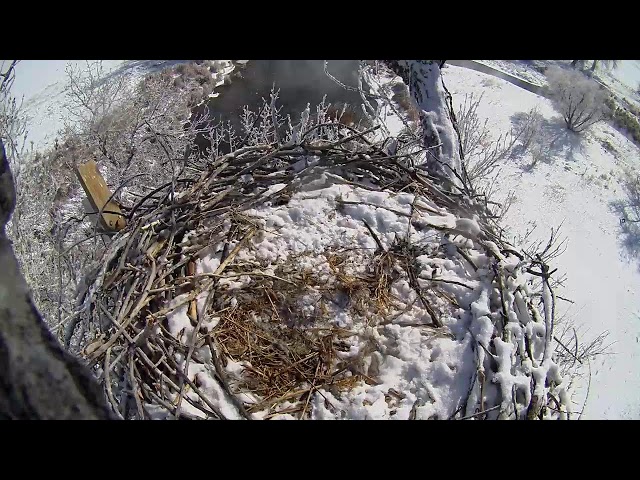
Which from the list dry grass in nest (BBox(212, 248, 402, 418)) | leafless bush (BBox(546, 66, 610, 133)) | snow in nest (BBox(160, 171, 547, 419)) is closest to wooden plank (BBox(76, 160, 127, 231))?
snow in nest (BBox(160, 171, 547, 419))

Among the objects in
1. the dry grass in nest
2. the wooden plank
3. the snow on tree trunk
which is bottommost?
the dry grass in nest

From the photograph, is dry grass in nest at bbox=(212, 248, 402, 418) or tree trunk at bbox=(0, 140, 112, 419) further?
dry grass in nest at bbox=(212, 248, 402, 418)

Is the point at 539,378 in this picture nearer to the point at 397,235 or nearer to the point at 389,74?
the point at 397,235

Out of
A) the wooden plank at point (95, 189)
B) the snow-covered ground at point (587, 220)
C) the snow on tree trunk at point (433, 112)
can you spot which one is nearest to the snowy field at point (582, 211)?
the snow-covered ground at point (587, 220)

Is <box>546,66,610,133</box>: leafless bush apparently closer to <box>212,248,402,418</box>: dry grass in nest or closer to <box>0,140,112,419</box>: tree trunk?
<box>212,248,402,418</box>: dry grass in nest

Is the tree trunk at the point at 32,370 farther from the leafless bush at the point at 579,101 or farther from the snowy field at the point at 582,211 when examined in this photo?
the leafless bush at the point at 579,101

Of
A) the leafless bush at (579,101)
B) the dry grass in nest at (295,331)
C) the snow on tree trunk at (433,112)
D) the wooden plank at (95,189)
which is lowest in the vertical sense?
the dry grass in nest at (295,331)

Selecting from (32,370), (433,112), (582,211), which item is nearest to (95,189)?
(32,370)

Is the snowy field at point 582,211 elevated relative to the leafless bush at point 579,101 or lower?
lower

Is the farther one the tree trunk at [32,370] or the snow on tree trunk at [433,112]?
the snow on tree trunk at [433,112]
